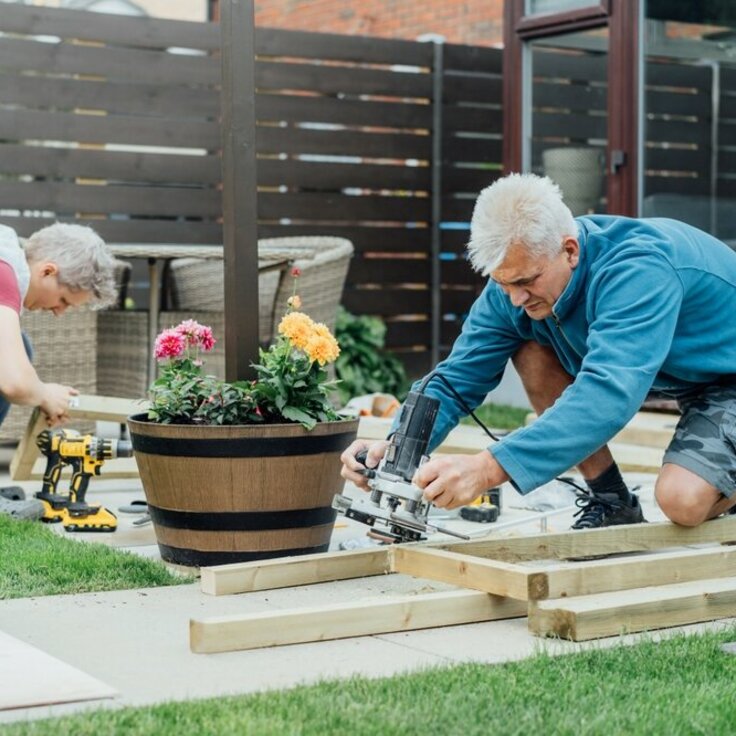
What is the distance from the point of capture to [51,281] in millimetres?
4605

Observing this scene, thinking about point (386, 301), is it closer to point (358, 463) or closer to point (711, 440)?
point (711, 440)

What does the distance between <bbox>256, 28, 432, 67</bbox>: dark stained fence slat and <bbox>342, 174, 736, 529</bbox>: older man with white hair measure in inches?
201

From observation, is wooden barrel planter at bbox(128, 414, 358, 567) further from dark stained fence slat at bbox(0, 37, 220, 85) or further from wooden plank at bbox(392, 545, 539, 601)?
dark stained fence slat at bbox(0, 37, 220, 85)

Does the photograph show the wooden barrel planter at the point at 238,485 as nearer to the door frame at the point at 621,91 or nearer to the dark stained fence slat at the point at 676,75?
the door frame at the point at 621,91

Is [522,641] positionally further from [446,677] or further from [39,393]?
[39,393]

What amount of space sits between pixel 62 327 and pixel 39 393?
75.4 inches

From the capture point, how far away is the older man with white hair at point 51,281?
14.4 ft

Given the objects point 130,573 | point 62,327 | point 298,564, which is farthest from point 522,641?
point 62,327

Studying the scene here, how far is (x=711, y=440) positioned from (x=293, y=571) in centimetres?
119

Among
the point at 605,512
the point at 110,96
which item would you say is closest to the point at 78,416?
the point at 605,512

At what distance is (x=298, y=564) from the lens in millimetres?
3691

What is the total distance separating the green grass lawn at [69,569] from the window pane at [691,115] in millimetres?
4583

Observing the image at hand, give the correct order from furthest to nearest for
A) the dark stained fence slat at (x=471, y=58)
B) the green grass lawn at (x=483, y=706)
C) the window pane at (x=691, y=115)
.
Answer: the dark stained fence slat at (x=471, y=58) → the window pane at (x=691, y=115) → the green grass lawn at (x=483, y=706)

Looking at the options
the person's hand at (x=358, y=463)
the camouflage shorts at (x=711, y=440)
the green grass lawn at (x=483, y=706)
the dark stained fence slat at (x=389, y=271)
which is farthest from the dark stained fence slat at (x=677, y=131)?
the green grass lawn at (x=483, y=706)
